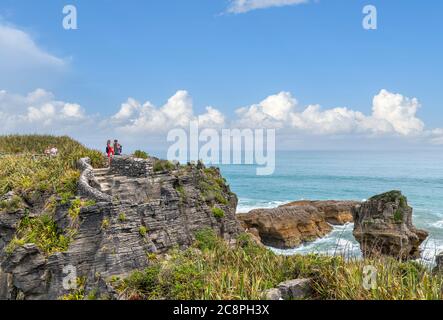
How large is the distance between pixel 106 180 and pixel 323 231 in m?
24.9

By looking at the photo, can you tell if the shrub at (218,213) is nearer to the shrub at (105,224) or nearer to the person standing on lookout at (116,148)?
the shrub at (105,224)

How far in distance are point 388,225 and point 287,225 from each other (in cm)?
1086

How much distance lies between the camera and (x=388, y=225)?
2320 centimetres

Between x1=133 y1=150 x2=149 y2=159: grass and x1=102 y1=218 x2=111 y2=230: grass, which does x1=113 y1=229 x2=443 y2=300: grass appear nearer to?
x1=102 y1=218 x2=111 y2=230: grass

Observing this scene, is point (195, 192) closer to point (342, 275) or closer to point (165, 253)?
point (165, 253)

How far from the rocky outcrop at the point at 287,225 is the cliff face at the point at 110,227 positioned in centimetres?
1645

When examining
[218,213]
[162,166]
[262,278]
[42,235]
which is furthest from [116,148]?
[262,278]

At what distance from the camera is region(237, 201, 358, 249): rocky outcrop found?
3238 centimetres

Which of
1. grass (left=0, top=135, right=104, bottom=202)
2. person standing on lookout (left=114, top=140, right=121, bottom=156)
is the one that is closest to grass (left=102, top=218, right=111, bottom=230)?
grass (left=0, top=135, right=104, bottom=202)

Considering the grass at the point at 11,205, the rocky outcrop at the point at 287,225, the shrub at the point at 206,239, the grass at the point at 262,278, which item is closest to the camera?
the grass at the point at 262,278

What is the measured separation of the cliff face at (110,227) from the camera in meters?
12.4

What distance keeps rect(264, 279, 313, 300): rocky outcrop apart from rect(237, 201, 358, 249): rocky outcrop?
2259 centimetres

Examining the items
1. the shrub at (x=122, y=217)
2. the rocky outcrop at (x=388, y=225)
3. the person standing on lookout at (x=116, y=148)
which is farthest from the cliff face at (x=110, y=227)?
the rocky outcrop at (x=388, y=225)

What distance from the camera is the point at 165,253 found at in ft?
45.3
